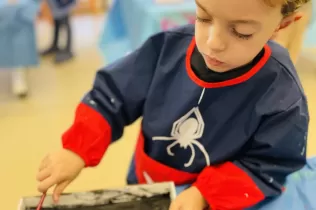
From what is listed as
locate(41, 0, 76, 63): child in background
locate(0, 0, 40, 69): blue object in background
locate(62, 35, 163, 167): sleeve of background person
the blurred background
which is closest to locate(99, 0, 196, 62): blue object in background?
the blurred background

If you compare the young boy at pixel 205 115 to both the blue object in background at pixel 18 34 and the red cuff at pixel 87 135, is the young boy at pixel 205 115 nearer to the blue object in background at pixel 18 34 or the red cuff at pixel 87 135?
the red cuff at pixel 87 135

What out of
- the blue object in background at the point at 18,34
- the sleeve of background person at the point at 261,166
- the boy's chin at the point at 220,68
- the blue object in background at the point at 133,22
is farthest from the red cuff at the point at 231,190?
the blue object in background at the point at 18,34

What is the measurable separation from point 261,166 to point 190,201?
102 millimetres

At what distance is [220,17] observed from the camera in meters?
0.49

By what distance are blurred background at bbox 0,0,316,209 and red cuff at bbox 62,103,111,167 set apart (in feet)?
2.39

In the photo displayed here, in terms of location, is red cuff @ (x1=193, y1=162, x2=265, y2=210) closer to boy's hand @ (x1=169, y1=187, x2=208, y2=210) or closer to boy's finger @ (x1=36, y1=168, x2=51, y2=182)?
boy's hand @ (x1=169, y1=187, x2=208, y2=210)

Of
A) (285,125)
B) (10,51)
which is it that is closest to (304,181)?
(285,125)

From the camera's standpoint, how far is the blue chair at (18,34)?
172 cm

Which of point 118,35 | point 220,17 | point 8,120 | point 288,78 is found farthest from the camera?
point 118,35

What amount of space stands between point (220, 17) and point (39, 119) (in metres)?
1.35

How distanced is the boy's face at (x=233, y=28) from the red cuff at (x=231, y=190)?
0.14 m

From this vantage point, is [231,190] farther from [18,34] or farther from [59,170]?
[18,34]

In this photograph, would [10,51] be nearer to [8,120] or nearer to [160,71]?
[8,120]

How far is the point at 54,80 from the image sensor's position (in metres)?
2.03
